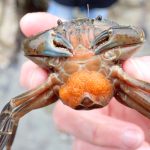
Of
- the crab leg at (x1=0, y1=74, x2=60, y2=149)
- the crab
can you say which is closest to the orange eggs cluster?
the crab

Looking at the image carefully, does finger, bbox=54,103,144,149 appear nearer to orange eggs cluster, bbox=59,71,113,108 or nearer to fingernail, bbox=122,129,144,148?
fingernail, bbox=122,129,144,148

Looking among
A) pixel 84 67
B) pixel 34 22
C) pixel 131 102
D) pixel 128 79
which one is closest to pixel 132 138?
pixel 131 102

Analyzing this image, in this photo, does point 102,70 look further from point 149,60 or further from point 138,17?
point 138,17

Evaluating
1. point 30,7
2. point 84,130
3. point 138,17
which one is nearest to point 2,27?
point 30,7

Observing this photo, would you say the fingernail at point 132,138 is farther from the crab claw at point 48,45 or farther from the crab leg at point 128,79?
the crab claw at point 48,45

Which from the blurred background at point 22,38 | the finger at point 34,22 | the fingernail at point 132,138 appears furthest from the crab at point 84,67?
the blurred background at point 22,38

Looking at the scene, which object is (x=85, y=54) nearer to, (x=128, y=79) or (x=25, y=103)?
(x=128, y=79)
